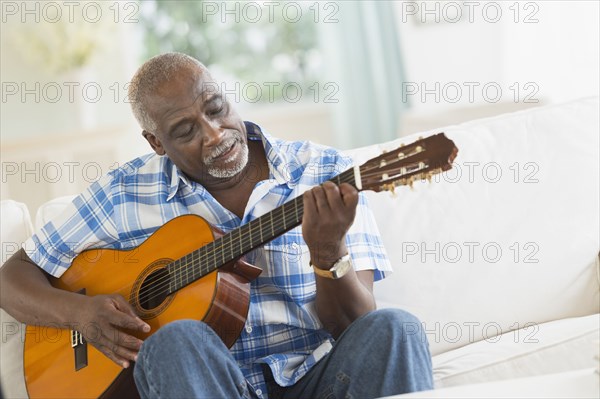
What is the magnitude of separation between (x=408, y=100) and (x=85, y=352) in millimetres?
3100

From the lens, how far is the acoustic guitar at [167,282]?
1.45m

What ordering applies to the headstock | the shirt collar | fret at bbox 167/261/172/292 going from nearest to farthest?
the headstock
fret at bbox 167/261/172/292
the shirt collar

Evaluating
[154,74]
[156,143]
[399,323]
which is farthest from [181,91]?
[399,323]

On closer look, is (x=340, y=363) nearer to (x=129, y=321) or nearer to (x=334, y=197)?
(x=334, y=197)

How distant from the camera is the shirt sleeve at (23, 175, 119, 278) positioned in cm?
180

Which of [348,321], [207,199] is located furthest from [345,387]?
[207,199]

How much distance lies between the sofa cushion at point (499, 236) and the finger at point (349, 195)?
58cm

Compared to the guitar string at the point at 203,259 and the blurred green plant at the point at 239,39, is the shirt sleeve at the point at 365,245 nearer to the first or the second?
the guitar string at the point at 203,259

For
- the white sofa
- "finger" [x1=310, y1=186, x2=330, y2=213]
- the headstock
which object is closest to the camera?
the headstock

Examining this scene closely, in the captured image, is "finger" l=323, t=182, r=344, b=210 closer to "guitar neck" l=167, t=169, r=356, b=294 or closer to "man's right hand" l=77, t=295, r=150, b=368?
"guitar neck" l=167, t=169, r=356, b=294

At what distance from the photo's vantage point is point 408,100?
14.5ft

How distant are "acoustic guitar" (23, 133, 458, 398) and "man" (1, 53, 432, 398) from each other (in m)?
0.04

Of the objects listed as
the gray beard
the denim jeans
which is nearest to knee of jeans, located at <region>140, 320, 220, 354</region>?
the denim jeans

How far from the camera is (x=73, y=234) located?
181 cm
